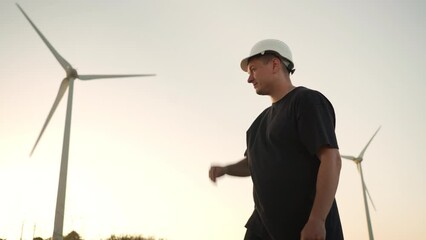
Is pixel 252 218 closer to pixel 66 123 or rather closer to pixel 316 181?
pixel 316 181

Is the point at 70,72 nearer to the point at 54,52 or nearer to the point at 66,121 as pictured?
the point at 54,52

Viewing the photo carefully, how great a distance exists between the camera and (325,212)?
10.5 ft

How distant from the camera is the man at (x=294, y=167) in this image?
3.30m

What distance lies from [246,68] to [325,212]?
2028 mm

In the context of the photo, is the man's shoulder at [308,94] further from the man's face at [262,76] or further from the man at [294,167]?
the man's face at [262,76]

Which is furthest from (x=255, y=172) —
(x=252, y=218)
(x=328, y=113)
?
(x=328, y=113)

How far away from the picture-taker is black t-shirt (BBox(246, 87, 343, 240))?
3453 mm

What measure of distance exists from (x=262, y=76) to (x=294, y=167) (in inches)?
43.9

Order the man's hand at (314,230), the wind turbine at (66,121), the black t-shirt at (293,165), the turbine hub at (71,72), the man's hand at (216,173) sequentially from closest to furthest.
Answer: the man's hand at (314,230)
the black t-shirt at (293,165)
the man's hand at (216,173)
the wind turbine at (66,121)
the turbine hub at (71,72)

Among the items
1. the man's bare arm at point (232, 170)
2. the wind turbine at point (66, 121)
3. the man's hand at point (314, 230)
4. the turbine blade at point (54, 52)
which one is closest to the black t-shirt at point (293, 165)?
the man's hand at point (314, 230)

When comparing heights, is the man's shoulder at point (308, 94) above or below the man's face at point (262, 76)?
below

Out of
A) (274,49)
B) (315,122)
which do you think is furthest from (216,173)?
(315,122)

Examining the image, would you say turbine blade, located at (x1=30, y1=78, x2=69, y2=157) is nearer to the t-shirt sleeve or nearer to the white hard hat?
the white hard hat

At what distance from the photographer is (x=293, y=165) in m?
3.59
